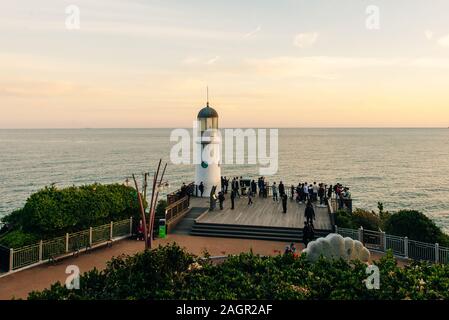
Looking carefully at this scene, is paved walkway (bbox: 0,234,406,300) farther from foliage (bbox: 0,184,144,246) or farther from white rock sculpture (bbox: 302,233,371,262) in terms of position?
white rock sculpture (bbox: 302,233,371,262)

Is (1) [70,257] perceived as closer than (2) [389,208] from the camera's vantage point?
Yes

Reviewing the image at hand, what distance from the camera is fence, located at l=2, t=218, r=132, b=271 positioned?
618 inches

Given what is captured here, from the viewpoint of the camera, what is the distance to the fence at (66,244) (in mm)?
15695

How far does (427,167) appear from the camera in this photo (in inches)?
3479

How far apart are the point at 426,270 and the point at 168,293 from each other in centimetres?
726

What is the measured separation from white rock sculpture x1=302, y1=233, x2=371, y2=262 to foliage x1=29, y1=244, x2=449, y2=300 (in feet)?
11.0

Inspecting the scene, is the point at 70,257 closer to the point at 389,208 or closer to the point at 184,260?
the point at 184,260

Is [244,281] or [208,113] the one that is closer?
[244,281]

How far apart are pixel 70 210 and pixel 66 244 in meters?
1.70

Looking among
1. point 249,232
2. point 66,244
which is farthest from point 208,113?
point 66,244

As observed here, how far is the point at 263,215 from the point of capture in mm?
23797

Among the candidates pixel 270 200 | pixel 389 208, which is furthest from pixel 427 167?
pixel 270 200

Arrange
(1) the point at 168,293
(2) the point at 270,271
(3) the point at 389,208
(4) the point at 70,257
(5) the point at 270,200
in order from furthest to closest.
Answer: (3) the point at 389,208 → (5) the point at 270,200 → (4) the point at 70,257 → (2) the point at 270,271 → (1) the point at 168,293
